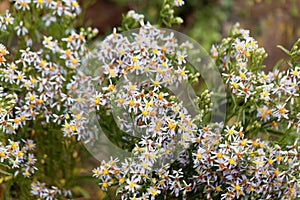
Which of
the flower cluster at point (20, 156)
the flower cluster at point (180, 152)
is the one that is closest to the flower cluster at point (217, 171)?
the flower cluster at point (180, 152)

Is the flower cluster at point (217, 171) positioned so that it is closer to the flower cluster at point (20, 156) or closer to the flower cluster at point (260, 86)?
the flower cluster at point (260, 86)

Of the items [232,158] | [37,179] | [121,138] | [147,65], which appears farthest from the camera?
[37,179]

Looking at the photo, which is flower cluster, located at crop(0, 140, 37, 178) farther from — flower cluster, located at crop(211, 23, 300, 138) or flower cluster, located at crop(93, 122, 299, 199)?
flower cluster, located at crop(211, 23, 300, 138)

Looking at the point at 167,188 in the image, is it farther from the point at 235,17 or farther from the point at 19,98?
the point at 235,17

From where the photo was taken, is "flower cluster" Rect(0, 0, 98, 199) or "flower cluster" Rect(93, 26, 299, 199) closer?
"flower cluster" Rect(93, 26, 299, 199)

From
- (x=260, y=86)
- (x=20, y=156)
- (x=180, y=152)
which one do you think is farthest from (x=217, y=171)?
(x=20, y=156)

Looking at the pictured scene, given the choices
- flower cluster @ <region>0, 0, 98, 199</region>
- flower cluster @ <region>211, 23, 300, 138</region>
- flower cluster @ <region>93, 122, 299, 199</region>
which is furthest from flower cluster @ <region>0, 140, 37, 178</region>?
flower cluster @ <region>211, 23, 300, 138</region>

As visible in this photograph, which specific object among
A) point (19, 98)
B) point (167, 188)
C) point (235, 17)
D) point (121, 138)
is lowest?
point (167, 188)

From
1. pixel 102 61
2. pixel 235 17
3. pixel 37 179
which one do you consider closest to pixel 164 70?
pixel 102 61

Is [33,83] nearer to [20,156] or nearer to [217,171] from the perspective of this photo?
[20,156]

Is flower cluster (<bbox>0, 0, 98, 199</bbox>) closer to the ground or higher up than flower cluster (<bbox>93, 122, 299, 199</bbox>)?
higher up
